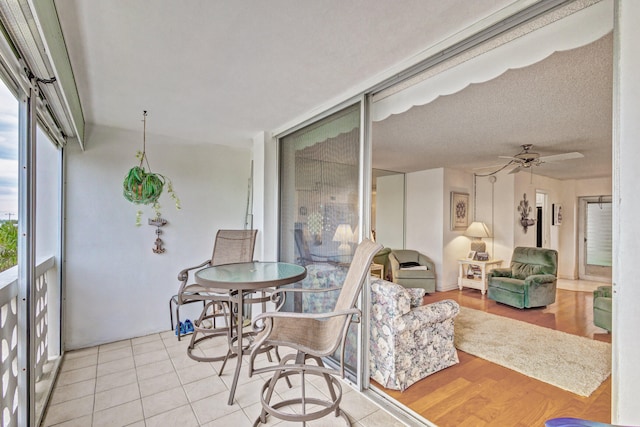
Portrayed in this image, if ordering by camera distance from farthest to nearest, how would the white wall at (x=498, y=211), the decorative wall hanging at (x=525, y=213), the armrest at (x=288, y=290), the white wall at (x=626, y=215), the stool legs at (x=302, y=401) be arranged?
the decorative wall hanging at (x=525, y=213), the white wall at (x=498, y=211), the armrest at (x=288, y=290), the stool legs at (x=302, y=401), the white wall at (x=626, y=215)

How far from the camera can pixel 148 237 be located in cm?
346

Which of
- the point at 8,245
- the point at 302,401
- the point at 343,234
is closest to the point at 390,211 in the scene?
the point at 343,234

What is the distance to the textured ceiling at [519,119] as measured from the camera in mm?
2164

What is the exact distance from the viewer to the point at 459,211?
5.92 m

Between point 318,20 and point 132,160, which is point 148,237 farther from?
point 318,20

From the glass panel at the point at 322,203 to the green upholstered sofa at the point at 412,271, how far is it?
273 centimetres

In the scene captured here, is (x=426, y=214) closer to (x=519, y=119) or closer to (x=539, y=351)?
(x=519, y=119)

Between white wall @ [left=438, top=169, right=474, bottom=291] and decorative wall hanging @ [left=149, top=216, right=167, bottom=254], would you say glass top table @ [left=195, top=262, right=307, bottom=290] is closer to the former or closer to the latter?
decorative wall hanging @ [left=149, top=216, right=167, bottom=254]

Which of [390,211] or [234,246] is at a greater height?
[390,211]

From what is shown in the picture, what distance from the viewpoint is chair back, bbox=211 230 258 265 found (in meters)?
3.38

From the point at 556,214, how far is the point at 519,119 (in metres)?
Answer: 5.22

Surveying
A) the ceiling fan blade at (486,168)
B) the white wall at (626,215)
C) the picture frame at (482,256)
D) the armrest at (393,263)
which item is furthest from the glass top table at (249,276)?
the ceiling fan blade at (486,168)

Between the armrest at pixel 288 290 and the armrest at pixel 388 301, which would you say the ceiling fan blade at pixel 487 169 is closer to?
the armrest at pixel 388 301

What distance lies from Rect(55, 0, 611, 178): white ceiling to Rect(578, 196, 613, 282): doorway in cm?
426
